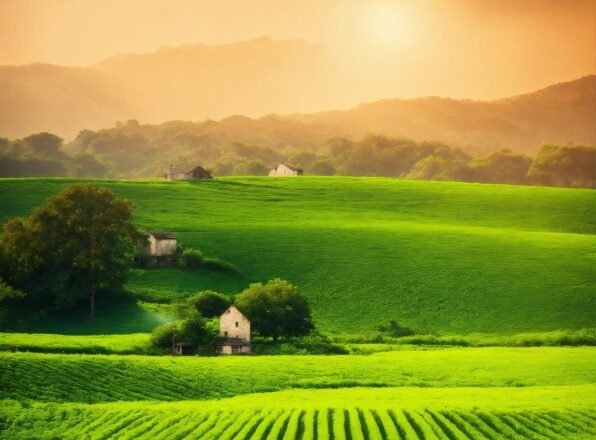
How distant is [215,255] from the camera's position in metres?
92.6

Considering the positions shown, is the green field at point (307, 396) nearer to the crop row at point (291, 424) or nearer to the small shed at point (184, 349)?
the crop row at point (291, 424)

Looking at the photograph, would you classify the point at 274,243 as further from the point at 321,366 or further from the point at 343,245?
the point at 321,366

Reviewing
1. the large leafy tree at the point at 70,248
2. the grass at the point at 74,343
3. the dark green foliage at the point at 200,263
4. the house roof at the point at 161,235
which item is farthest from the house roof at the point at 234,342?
the house roof at the point at 161,235

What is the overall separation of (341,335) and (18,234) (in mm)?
28695

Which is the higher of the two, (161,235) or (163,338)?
(161,235)

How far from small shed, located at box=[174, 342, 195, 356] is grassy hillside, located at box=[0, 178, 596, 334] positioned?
13149 millimetres

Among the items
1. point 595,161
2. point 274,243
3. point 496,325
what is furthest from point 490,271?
point 595,161

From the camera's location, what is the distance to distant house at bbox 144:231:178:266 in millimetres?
89125

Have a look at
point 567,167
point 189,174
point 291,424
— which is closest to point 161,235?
point 189,174

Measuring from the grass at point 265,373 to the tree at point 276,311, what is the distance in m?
6.69

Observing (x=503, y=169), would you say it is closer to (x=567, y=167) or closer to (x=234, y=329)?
(x=567, y=167)

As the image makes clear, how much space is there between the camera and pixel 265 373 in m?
57.6

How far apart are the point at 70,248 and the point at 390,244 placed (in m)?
36.9

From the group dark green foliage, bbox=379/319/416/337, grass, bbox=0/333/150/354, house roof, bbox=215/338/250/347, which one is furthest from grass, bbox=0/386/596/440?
dark green foliage, bbox=379/319/416/337
